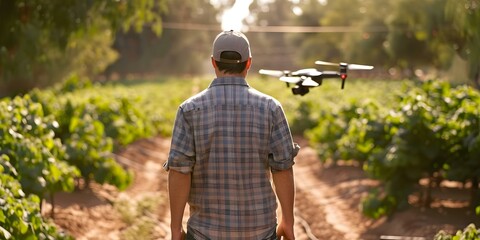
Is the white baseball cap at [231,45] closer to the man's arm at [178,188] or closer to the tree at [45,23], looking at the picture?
the man's arm at [178,188]

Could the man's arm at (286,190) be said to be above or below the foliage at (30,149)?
above

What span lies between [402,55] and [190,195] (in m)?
45.1

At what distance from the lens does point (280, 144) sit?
414 cm

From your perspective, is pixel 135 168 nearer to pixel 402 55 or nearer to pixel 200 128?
pixel 200 128

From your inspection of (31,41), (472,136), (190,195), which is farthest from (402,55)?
(190,195)

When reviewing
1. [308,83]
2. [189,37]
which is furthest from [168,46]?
[308,83]

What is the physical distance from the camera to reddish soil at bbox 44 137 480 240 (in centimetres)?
989

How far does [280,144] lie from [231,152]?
0.25 meters

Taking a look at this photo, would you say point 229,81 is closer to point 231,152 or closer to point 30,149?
point 231,152

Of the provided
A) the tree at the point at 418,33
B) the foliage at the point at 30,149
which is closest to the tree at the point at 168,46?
the tree at the point at 418,33

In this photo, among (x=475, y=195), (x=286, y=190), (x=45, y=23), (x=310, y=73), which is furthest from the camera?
(x=45, y=23)

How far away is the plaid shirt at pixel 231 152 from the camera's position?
4.10m

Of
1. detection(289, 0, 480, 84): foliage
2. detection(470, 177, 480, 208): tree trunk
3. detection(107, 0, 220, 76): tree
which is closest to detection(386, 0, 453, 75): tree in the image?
detection(289, 0, 480, 84): foliage

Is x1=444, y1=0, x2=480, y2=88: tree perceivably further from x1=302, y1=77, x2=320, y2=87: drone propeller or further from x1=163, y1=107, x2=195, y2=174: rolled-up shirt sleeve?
x1=163, y1=107, x2=195, y2=174: rolled-up shirt sleeve
